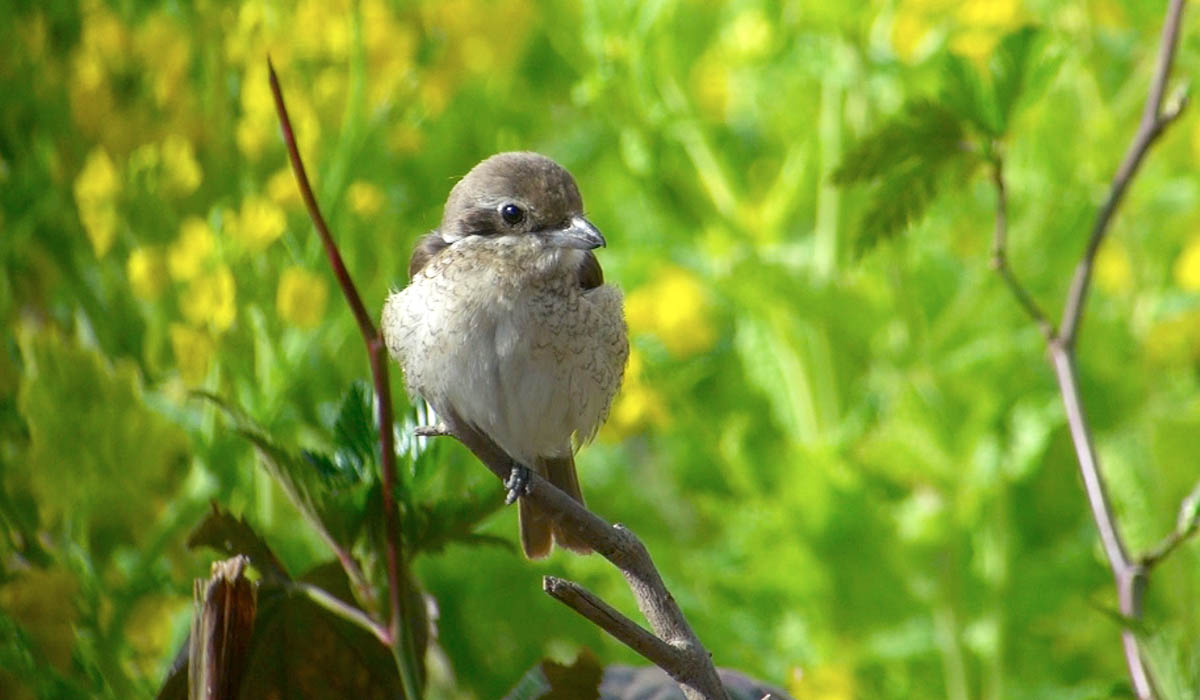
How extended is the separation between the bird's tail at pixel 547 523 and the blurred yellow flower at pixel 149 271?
54 centimetres

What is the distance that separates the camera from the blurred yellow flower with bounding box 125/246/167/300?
1.47m

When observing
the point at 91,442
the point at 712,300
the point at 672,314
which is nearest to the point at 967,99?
the point at 91,442

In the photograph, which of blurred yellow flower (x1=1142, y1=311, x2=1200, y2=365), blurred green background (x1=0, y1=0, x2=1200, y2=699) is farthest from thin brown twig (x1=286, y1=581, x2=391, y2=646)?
blurred yellow flower (x1=1142, y1=311, x2=1200, y2=365)

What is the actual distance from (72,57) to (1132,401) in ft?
4.29

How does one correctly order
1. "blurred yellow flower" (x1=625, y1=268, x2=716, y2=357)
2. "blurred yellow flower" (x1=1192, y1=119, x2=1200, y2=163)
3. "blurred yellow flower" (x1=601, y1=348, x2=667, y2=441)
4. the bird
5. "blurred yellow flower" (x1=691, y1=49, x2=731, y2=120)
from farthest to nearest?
"blurred yellow flower" (x1=691, y1=49, x2=731, y2=120), "blurred yellow flower" (x1=1192, y1=119, x2=1200, y2=163), "blurred yellow flower" (x1=625, y1=268, x2=716, y2=357), "blurred yellow flower" (x1=601, y1=348, x2=667, y2=441), the bird

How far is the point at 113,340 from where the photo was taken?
Answer: 159 centimetres

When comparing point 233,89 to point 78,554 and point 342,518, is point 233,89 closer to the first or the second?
point 78,554

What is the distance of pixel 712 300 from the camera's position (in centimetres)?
211

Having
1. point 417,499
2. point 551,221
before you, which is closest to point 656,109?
point 551,221

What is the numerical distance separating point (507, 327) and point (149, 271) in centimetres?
69

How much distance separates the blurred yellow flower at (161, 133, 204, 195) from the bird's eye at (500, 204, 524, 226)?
73 cm

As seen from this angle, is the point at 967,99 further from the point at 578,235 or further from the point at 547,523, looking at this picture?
the point at 547,523

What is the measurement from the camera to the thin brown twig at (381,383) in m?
0.50

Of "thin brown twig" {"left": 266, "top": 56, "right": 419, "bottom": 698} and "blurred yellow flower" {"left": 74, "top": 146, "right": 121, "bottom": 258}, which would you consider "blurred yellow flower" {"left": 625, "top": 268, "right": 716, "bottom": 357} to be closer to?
"blurred yellow flower" {"left": 74, "top": 146, "right": 121, "bottom": 258}
